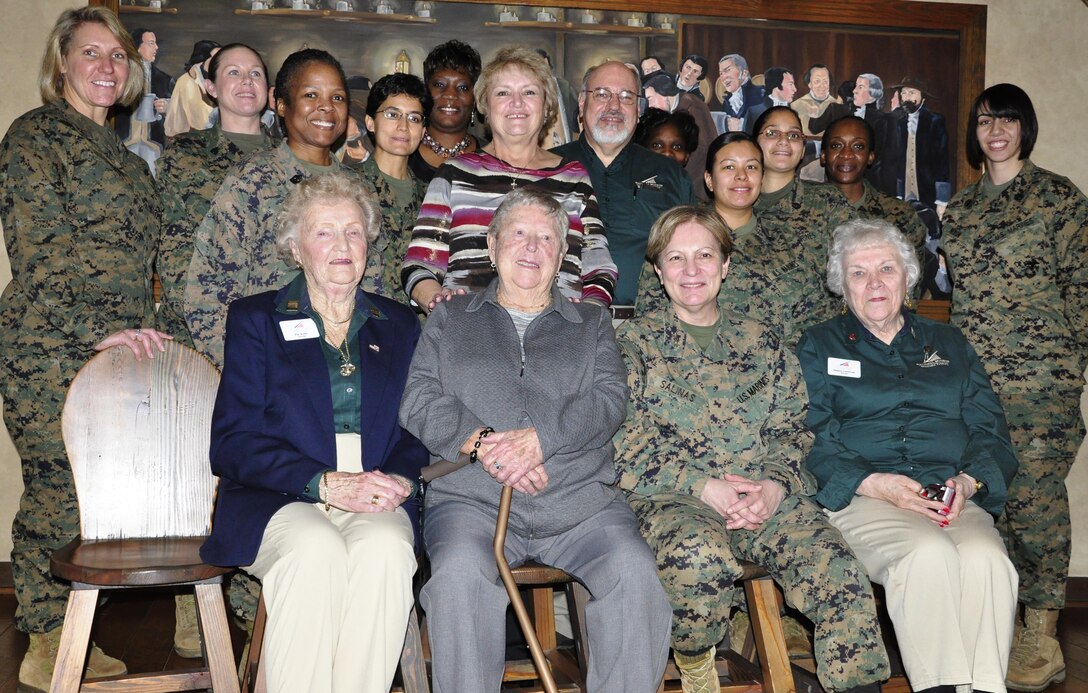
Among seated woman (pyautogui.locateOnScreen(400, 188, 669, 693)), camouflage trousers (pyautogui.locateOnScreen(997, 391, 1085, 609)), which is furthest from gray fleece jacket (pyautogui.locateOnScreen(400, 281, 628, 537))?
camouflage trousers (pyautogui.locateOnScreen(997, 391, 1085, 609))

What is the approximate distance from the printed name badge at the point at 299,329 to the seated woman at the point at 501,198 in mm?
474

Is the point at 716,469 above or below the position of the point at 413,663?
above

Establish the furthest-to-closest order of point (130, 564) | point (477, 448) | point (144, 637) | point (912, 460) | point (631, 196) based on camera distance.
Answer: point (144, 637), point (631, 196), point (912, 460), point (477, 448), point (130, 564)

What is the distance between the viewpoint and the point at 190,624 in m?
3.65

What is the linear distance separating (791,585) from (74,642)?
1932 millimetres

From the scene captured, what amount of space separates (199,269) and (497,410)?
43.2 inches

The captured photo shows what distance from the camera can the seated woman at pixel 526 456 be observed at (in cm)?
249

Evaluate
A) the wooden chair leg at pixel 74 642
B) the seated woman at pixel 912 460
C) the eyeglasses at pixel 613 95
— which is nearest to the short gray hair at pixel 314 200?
the wooden chair leg at pixel 74 642

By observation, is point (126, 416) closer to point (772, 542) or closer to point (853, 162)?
point (772, 542)

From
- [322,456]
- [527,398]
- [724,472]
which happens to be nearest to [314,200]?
[322,456]

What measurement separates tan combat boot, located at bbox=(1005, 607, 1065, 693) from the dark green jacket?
0.97 m

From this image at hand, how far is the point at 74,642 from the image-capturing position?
8.31ft

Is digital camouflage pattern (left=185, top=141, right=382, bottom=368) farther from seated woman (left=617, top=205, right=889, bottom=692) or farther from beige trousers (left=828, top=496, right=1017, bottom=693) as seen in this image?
beige trousers (left=828, top=496, right=1017, bottom=693)

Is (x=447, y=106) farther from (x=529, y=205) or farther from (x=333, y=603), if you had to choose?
(x=333, y=603)
